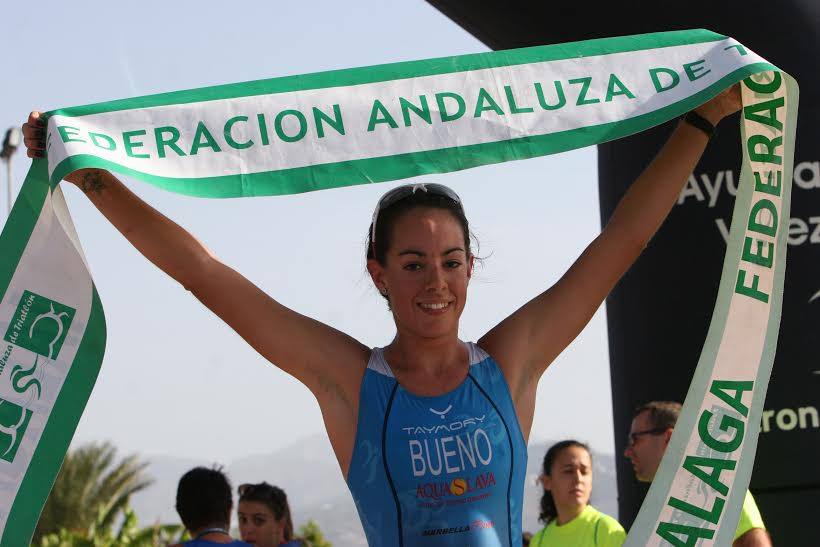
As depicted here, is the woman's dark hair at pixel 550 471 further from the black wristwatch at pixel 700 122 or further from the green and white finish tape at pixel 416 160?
the black wristwatch at pixel 700 122

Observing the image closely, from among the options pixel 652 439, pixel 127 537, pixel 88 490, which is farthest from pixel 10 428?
pixel 88 490

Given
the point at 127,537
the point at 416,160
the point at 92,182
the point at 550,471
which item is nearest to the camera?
the point at 92,182

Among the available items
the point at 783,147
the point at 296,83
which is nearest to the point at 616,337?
the point at 783,147

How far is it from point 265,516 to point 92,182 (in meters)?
4.11

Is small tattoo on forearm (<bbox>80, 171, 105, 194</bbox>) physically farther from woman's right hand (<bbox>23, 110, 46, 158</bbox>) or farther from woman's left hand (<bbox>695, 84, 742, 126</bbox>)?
woman's left hand (<bbox>695, 84, 742, 126</bbox>)

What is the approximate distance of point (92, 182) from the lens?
3045 millimetres

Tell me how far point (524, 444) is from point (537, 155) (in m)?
0.85

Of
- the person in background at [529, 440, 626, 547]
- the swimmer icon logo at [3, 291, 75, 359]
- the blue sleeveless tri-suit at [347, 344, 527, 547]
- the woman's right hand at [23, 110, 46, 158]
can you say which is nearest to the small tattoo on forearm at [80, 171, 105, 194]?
the woman's right hand at [23, 110, 46, 158]

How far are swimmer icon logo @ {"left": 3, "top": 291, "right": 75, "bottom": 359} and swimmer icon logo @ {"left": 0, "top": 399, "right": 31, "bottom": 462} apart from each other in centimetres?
16

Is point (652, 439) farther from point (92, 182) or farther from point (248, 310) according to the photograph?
point (92, 182)

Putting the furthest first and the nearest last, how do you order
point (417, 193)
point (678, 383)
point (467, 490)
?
1. point (678, 383)
2. point (417, 193)
3. point (467, 490)

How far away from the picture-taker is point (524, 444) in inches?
115

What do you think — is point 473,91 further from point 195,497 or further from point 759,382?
point 195,497

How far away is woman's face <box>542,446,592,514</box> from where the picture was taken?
19.5ft
